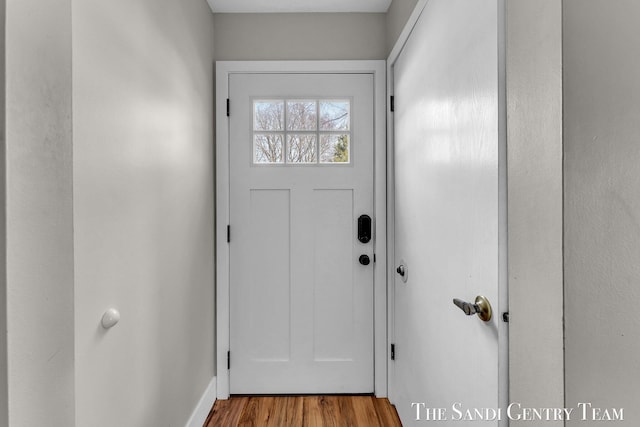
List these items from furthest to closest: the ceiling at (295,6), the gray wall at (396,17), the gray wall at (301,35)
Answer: the gray wall at (301,35) → the ceiling at (295,6) → the gray wall at (396,17)

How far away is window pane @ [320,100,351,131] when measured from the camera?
205 centimetres

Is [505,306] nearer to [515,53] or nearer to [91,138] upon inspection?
[515,53]

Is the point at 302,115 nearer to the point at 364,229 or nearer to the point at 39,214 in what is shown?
the point at 364,229

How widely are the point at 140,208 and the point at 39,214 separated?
62cm

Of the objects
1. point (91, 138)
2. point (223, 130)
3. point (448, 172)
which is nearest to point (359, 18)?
point (223, 130)

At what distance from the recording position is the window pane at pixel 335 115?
2.05 metres

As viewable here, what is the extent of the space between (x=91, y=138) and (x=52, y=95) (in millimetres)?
344

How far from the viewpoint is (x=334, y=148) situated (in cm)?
204

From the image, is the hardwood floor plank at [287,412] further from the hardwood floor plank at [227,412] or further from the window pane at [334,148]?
the window pane at [334,148]

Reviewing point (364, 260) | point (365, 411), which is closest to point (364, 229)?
point (364, 260)

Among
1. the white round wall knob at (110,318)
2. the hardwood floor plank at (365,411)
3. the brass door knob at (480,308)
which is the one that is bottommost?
the hardwood floor plank at (365,411)

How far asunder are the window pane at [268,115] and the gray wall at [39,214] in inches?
55.6

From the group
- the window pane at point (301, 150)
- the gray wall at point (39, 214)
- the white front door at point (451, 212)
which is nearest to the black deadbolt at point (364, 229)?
the white front door at point (451, 212)

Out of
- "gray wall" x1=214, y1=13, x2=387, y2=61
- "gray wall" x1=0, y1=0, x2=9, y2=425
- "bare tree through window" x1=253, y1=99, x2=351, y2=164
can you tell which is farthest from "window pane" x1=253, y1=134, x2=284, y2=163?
"gray wall" x1=0, y1=0, x2=9, y2=425
